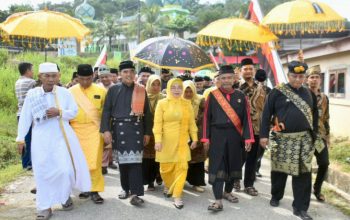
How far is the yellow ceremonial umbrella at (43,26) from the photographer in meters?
6.64

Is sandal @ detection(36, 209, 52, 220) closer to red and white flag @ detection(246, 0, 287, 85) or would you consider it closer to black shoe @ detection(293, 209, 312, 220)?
black shoe @ detection(293, 209, 312, 220)

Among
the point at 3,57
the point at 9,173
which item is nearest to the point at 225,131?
the point at 9,173

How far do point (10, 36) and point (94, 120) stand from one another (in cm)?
263

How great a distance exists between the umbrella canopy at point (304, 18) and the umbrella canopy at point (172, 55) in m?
1.61

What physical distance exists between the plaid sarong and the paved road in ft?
1.94

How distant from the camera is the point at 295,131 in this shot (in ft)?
16.9

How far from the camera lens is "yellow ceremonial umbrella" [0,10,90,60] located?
6637mm

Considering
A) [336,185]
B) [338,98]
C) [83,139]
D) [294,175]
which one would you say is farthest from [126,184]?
[338,98]

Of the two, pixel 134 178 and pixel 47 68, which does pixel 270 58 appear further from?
pixel 47 68

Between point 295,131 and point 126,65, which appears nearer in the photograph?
point 295,131

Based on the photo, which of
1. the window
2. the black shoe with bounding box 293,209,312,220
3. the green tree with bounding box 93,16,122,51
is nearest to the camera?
the black shoe with bounding box 293,209,312,220

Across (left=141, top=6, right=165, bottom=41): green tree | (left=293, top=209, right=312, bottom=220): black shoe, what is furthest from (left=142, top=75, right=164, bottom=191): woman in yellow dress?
(left=141, top=6, right=165, bottom=41): green tree

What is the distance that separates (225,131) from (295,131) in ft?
2.84

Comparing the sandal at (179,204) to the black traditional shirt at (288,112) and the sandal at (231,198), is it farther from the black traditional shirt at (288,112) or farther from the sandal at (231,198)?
the black traditional shirt at (288,112)
